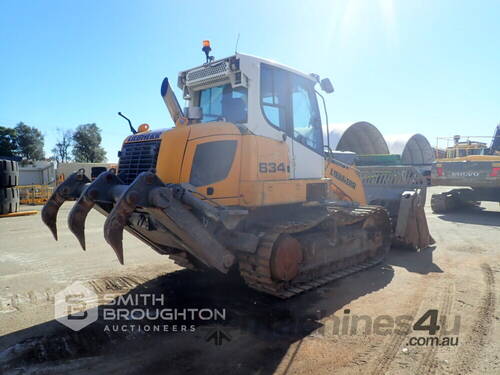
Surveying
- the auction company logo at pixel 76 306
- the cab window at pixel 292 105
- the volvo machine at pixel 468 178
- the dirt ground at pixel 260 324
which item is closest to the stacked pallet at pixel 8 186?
the dirt ground at pixel 260 324

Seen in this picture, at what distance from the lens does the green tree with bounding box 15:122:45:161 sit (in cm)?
4562

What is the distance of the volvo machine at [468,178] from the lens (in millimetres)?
12219

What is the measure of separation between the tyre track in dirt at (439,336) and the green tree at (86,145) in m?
48.6

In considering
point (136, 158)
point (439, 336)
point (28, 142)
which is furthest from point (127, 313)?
point (28, 142)

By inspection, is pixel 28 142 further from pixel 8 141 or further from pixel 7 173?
pixel 7 173

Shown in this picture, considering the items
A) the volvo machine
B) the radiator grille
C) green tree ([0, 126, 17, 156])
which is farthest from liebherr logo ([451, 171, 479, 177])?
green tree ([0, 126, 17, 156])

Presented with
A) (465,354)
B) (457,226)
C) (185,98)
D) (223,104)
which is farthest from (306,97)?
(457,226)

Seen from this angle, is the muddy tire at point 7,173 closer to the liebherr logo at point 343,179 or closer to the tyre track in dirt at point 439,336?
the liebherr logo at point 343,179

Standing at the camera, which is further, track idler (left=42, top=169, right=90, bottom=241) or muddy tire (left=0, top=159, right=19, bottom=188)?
muddy tire (left=0, top=159, right=19, bottom=188)

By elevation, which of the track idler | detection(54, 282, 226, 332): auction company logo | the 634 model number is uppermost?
the 634 model number

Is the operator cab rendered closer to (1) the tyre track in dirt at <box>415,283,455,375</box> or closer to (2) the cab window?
(2) the cab window

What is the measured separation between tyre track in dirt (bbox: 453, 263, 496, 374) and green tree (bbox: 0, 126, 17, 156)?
150 feet

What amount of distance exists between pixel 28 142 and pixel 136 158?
4918 cm

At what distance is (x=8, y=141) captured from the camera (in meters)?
41.7
